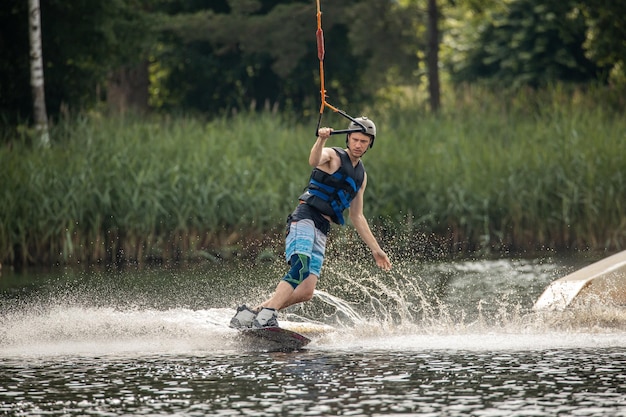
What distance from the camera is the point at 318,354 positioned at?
33.2 ft

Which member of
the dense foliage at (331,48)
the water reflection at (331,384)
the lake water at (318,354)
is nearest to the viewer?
the water reflection at (331,384)

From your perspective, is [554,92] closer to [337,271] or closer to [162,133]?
[162,133]

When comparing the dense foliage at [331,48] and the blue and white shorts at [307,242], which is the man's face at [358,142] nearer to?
the blue and white shorts at [307,242]

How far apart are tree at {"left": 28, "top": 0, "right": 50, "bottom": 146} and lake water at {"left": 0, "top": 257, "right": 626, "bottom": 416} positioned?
6521 mm

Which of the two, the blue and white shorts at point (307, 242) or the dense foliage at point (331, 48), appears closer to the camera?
the blue and white shorts at point (307, 242)

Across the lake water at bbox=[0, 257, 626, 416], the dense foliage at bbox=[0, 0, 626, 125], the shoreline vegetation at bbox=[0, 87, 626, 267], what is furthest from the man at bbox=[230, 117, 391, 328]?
the dense foliage at bbox=[0, 0, 626, 125]

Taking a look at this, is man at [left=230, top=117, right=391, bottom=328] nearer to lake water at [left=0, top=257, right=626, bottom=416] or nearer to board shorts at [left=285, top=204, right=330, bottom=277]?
board shorts at [left=285, top=204, right=330, bottom=277]

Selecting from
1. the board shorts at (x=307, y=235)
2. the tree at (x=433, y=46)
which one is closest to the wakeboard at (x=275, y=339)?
the board shorts at (x=307, y=235)

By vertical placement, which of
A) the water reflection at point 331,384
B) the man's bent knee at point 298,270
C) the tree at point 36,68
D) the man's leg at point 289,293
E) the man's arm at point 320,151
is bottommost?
the water reflection at point 331,384

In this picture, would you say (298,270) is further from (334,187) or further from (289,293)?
(334,187)

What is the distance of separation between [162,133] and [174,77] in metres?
9.53

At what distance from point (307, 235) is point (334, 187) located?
44 cm

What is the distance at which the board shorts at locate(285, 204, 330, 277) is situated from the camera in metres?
10.5

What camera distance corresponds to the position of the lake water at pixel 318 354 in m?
8.05
